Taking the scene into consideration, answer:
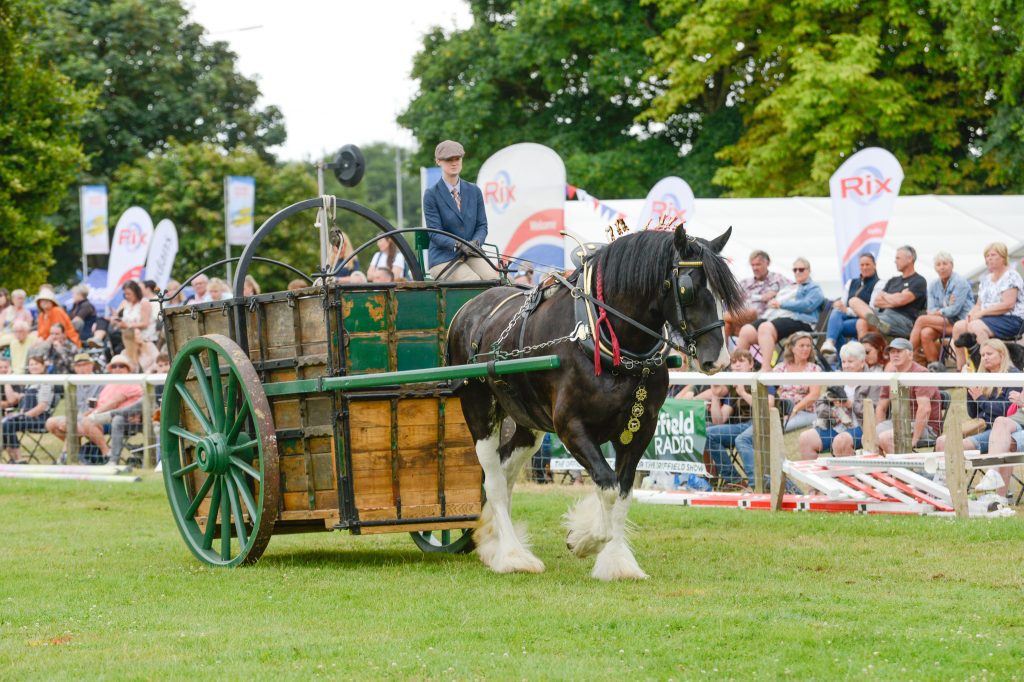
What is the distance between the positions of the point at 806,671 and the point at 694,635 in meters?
0.76

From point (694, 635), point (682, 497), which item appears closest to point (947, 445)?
point (682, 497)

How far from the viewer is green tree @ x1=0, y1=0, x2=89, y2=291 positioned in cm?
3186

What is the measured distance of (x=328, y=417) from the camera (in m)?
9.03

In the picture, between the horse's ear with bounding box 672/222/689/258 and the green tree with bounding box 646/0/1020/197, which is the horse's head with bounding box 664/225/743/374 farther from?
the green tree with bounding box 646/0/1020/197

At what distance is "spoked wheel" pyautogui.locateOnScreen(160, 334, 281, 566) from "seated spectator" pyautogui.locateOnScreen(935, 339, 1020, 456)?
A: 5.62 meters

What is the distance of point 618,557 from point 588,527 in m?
0.53

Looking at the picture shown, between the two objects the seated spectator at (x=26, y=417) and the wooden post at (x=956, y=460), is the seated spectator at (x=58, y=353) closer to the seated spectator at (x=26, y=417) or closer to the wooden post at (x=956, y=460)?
the seated spectator at (x=26, y=417)

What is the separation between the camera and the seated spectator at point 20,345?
2009 cm

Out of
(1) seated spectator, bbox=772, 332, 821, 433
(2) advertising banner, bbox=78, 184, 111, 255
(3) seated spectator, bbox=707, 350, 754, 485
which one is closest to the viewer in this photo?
(3) seated spectator, bbox=707, 350, 754, 485

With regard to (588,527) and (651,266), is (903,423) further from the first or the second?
(651,266)

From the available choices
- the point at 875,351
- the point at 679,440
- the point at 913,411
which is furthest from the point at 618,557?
the point at 875,351

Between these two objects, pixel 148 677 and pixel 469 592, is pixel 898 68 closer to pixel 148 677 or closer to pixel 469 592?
pixel 469 592

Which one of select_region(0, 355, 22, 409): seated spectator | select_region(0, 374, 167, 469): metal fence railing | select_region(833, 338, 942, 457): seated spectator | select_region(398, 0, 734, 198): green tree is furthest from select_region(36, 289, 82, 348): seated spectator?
select_region(398, 0, 734, 198): green tree

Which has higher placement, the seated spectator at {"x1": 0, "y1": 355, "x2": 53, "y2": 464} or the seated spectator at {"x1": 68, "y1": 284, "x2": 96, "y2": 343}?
the seated spectator at {"x1": 68, "y1": 284, "x2": 96, "y2": 343}
